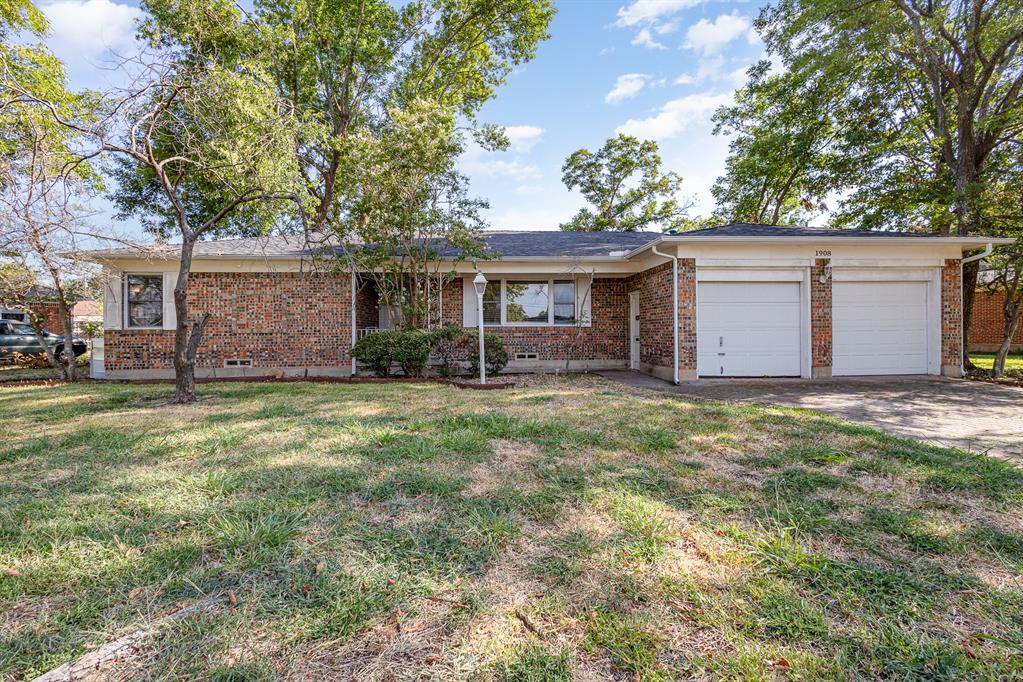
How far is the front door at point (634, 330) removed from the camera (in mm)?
12212

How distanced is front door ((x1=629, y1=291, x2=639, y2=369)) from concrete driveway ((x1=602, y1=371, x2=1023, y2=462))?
1095 millimetres

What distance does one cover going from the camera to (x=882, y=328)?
33.9 feet

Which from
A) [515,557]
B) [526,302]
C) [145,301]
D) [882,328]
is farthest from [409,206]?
[882,328]

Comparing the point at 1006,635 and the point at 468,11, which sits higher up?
the point at 468,11

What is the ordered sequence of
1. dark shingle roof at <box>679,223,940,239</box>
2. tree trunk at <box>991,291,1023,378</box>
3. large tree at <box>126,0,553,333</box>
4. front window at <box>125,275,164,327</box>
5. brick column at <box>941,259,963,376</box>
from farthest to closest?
large tree at <box>126,0,553,333</box>, front window at <box>125,275,164,327</box>, tree trunk at <box>991,291,1023,378</box>, brick column at <box>941,259,963,376</box>, dark shingle roof at <box>679,223,940,239</box>

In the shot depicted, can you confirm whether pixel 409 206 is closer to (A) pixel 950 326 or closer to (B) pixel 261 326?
(B) pixel 261 326

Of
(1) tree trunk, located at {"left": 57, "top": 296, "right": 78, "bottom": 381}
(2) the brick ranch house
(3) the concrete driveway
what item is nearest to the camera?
(3) the concrete driveway

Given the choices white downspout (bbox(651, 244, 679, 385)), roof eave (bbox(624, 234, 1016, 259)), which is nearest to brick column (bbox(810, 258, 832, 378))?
roof eave (bbox(624, 234, 1016, 259))

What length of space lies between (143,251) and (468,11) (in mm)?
14089

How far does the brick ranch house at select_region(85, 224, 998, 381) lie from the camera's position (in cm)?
995

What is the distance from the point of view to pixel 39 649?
184 cm

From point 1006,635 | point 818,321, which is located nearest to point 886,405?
point 818,321

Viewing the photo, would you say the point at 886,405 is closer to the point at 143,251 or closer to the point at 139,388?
the point at 139,388

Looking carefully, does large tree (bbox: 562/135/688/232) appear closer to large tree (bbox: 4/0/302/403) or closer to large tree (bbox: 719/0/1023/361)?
large tree (bbox: 719/0/1023/361)
